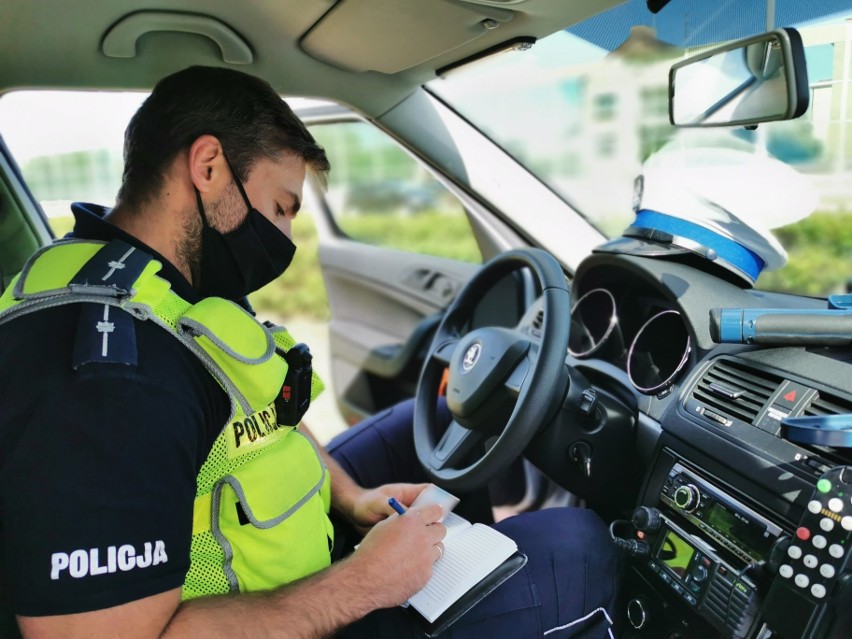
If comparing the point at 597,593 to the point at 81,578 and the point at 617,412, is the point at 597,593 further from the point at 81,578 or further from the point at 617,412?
the point at 81,578

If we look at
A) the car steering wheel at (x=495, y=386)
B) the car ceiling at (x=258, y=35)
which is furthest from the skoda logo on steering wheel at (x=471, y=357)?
the car ceiling at (x=258, y=35)

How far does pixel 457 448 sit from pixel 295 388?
1.99 ft

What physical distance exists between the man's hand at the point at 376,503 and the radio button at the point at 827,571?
2.95 ft

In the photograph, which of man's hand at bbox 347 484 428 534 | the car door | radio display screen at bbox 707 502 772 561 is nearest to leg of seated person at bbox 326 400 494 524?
man's hand at bbox 347 484 428 534

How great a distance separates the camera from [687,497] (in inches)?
62.4

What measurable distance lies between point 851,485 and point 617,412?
26.7 inches

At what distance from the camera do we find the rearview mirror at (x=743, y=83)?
1.60 metres

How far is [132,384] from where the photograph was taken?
1137mm

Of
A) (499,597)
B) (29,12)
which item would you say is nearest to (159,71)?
(29,12)

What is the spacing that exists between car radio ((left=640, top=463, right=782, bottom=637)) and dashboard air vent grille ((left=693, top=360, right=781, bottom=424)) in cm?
15

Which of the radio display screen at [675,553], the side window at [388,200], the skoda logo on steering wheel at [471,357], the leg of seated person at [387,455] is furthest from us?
the side window at [388,200]

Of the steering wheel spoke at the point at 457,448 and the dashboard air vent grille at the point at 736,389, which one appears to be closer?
the dashboard air vent grille at the point at 736,389

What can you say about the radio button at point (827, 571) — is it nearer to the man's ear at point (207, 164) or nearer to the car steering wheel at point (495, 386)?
the car steering wheel at point (495, 386)

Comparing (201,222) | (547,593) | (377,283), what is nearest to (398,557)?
(547,593)
